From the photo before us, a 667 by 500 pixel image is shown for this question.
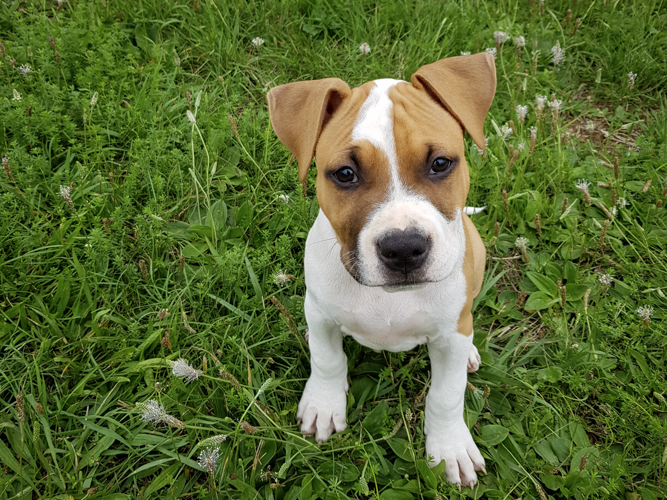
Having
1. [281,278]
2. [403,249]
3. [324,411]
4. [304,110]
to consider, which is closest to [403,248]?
[403,249]

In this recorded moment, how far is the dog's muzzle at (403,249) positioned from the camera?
2520 mm

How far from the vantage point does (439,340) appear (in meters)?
3.26

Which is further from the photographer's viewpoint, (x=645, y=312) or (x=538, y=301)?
(x=538, y=301)

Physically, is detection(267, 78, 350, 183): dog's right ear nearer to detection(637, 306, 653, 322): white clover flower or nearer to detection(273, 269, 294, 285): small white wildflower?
detection(273, 269, 294, 285): small white wildflower

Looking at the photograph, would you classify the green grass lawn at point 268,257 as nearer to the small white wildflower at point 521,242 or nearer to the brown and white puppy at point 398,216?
the small white wildflower at point 521,242

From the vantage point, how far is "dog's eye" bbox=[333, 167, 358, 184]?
274 centimetres

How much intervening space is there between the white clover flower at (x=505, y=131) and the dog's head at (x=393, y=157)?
1.98 m

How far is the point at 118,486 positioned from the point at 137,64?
3769 millimetres

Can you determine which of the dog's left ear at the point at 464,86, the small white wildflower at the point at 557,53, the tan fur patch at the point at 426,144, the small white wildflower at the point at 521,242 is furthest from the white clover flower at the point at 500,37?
the tan fur patch at the point at 426,144

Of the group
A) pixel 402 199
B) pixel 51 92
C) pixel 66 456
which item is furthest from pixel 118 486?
pixel 51 92

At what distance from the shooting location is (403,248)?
99.0 inches

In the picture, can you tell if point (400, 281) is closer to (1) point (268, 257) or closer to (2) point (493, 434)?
(2) point (493, 434)

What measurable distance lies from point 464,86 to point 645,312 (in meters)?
2.25

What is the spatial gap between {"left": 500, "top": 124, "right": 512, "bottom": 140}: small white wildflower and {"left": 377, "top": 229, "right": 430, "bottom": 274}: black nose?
8.87 feet
